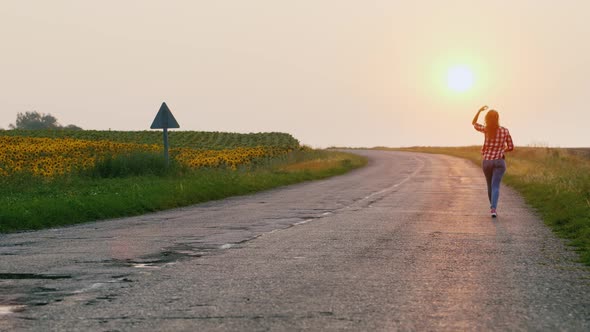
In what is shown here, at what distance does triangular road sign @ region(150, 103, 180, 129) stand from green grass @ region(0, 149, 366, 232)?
6.46 feet

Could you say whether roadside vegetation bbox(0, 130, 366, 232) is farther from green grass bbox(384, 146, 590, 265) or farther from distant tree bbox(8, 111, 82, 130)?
distant tree bbox(8, 111, 82, 130)

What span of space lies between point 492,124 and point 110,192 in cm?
1074

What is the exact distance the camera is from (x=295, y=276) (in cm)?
839

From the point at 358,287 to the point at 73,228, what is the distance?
8932 mm

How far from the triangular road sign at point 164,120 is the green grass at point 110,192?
1.97 metres

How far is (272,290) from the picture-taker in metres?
7.54

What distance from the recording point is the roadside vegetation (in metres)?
17.8

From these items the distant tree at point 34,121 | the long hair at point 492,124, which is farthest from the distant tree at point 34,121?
the long hair at point 492,124

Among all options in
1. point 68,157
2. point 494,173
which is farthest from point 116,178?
point 494,173

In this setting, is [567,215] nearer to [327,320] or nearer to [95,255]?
[95,255]

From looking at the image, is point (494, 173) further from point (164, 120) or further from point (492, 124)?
point (164, 120)

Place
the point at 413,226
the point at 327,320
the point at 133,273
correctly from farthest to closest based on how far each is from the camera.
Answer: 1. the point at 413,226
2. the point at 133,273
3. the point at 327,320

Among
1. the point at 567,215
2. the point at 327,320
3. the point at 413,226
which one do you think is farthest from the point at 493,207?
the point at 327,320

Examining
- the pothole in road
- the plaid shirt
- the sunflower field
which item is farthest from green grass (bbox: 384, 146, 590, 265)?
the sunflower field
